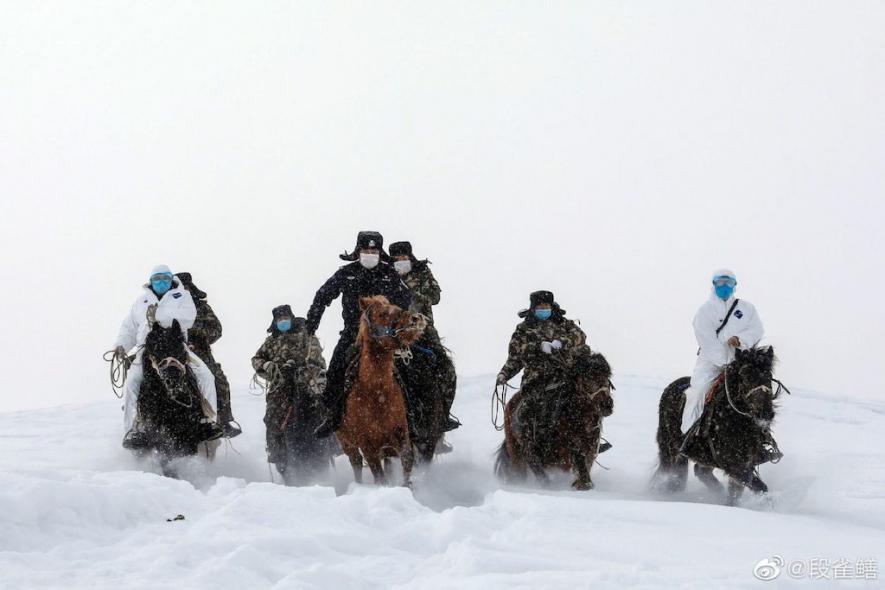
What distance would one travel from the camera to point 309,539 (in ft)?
18.5

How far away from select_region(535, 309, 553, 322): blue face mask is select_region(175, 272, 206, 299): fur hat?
453cm

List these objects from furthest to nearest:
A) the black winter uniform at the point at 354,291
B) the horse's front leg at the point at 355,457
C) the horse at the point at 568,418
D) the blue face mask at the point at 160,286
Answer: the blue face mask at the point at 160,286 < the horse at the point at 568,418 < the black winter uniform at the point at 354,291 < the horse's front leg at the point at 355,457

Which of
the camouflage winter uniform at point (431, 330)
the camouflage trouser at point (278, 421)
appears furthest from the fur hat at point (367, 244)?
the camouflage trouser at point (278, 421)

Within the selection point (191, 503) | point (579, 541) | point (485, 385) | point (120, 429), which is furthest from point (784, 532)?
point (485, 385)

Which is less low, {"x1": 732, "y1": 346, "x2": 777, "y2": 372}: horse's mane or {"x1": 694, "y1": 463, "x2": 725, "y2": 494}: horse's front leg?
{"x1": 732, "y1": 346, "x2": 777, "y2": 372}: horse's mane

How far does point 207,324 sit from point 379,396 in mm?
4132

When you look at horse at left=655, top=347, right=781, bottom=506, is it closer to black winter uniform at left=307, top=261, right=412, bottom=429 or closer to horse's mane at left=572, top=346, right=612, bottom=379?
horse's mane at left=572, top=346, right=612, bottom=379

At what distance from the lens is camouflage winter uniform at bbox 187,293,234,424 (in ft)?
41.5

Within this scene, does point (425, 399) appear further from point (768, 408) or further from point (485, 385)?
point (485, 385)

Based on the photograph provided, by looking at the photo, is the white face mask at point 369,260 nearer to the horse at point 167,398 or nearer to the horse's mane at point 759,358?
the horse at point 167,398

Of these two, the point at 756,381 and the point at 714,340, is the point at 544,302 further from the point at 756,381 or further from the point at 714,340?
the point at 756,381

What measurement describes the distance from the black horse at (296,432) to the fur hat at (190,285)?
1.90m

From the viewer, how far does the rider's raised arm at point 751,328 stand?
10.2 m

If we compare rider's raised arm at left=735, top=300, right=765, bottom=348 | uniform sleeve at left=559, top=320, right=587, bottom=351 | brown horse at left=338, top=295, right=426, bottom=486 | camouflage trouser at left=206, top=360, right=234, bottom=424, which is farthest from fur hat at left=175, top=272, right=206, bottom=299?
rider's raised arm at left=735, top=300, right=765, bottom=348
